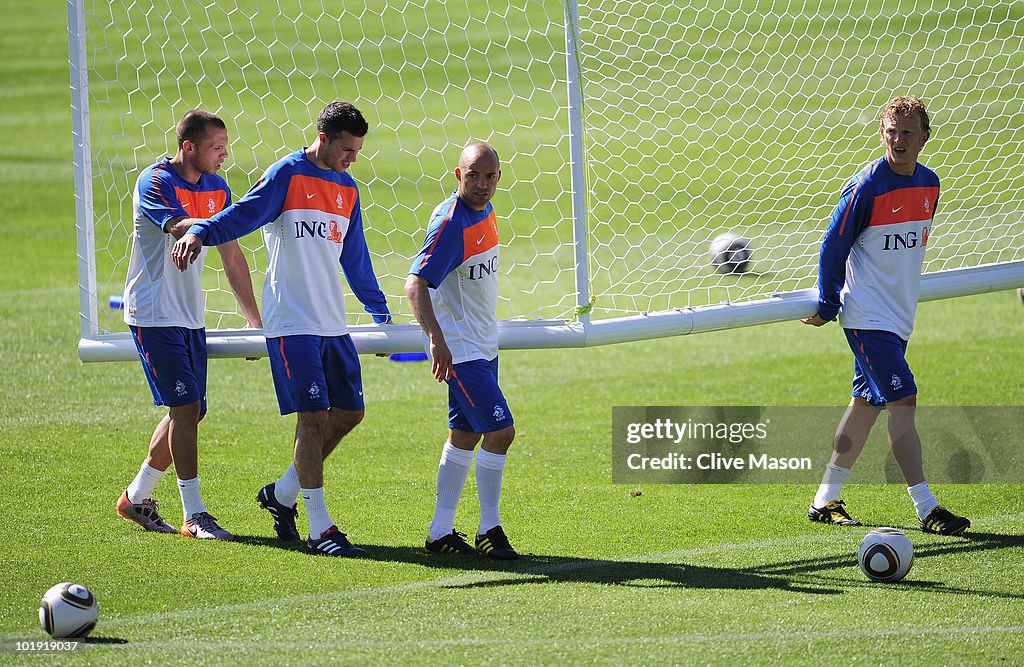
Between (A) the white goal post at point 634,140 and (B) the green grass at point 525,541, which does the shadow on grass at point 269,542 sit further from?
(A) the white goal post at point 634,140

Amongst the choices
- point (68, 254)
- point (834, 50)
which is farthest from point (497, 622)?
point (68, 254)

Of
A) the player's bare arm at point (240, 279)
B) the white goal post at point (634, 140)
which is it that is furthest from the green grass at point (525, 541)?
the player's bare arm at point (240, 279)

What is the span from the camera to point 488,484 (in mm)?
5738

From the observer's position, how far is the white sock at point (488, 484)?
5.72 metres

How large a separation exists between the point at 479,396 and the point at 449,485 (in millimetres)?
489

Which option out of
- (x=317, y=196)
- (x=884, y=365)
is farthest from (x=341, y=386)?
(x=884, y=365)

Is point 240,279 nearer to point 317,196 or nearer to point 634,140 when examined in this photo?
point 317,196

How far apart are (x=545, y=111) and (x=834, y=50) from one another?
5782mm

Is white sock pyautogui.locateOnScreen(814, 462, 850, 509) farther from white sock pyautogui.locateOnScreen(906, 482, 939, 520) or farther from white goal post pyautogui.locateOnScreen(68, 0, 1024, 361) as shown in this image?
white goal post pyautogui.locateOnScreen(68, 0, 1024, 361)

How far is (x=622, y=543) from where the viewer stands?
235 inches

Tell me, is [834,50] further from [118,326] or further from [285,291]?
[285,291]

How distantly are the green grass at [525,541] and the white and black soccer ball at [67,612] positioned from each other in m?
0.10

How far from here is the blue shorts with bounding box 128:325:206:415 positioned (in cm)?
601

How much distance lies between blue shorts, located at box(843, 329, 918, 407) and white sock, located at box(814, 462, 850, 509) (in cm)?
40
